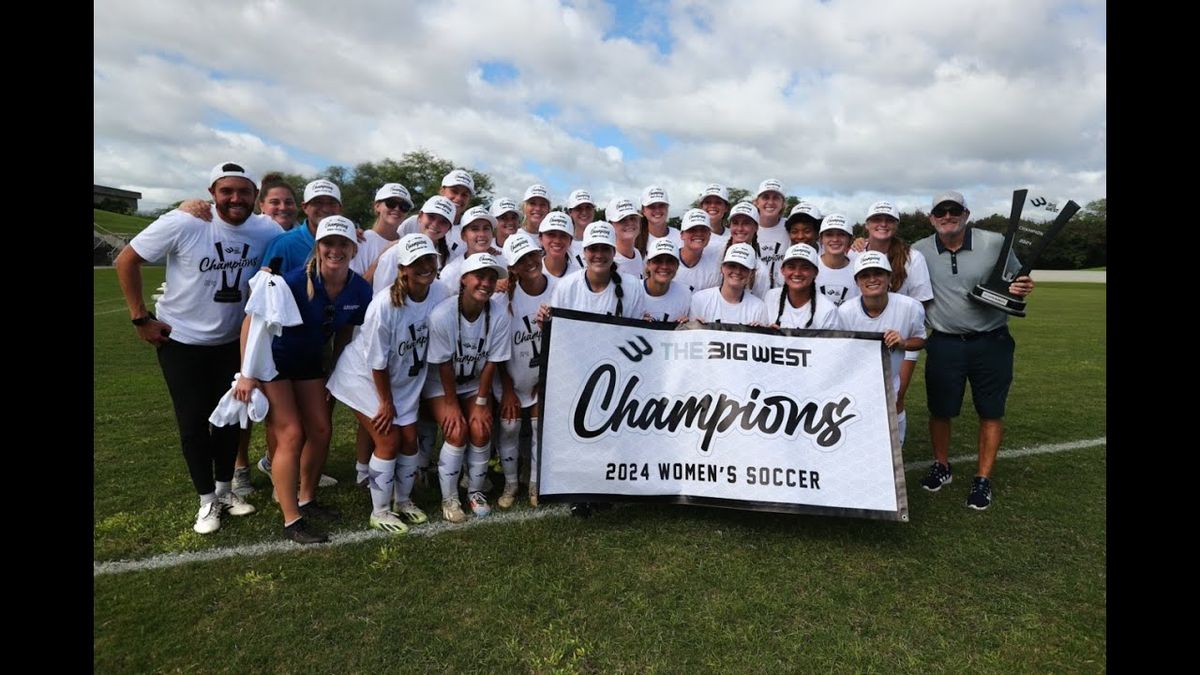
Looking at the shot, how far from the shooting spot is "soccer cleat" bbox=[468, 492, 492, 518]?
4781mm

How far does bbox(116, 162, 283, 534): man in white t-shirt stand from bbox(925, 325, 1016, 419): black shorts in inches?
215

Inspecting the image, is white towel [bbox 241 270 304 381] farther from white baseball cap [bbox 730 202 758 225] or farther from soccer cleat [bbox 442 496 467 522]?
white baseball cap [bbox 730 202 758 225]

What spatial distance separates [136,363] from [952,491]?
41.1 ft

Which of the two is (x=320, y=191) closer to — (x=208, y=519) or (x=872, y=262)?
(x=208, y=519)

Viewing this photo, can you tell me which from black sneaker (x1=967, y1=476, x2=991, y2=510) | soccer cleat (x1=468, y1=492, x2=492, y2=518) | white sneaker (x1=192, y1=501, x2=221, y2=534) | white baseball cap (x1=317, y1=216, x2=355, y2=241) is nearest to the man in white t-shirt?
white sneaker (x1=192, y1=501, x2=221, y2=534)

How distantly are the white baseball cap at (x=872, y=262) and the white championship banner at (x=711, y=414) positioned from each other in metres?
0.57

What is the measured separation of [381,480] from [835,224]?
13.8 ft

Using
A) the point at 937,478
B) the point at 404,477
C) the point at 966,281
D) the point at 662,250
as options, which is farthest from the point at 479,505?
the point at 966,281

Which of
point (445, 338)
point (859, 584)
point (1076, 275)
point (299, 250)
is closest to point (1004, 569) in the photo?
point (859, 584)
